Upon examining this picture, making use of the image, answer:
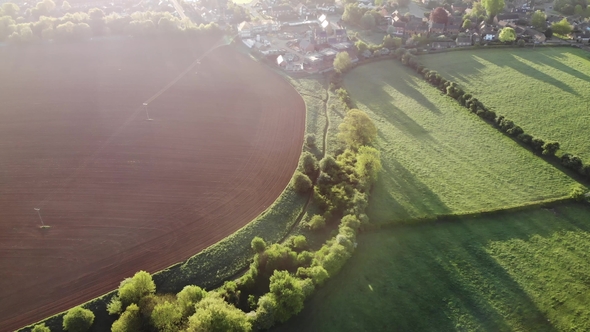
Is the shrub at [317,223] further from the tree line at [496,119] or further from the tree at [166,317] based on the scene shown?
the tree line at [496,119]

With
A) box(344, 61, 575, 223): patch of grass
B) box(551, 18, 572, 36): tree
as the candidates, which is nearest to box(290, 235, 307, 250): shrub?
box(344, 61, 575, 223): patch of grass

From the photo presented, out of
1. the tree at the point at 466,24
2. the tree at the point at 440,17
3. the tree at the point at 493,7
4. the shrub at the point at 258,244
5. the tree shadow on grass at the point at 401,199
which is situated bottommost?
the shrub at the point at 258,244

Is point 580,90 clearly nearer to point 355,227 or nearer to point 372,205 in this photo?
point 372,205

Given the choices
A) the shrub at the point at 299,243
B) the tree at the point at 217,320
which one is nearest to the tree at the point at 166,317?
the tree at the point at 217,320

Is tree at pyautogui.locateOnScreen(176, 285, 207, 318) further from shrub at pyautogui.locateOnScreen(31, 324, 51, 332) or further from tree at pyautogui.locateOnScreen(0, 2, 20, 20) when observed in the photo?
tree at pyautogui.locateOnScreen(0, 2, 20, 20)

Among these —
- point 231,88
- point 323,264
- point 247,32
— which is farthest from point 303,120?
point 247,32

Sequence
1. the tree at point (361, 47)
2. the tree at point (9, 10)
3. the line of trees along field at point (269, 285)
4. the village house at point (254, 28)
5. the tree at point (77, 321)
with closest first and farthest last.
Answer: the line of trees along field at point (269, 285) < the tree at point (77, 321) < the tree at point (361, 47) < the village house at point (254, 28) < the tree at point (9, 10)

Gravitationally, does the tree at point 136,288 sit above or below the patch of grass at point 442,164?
below
